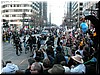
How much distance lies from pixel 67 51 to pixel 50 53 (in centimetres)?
197

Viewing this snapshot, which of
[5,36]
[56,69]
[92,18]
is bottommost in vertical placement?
[5,36]

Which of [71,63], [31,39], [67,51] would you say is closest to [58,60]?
[71,63]

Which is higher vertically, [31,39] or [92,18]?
[92,18]

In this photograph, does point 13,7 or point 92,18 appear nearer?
point 92,18

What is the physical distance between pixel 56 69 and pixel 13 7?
92.3m

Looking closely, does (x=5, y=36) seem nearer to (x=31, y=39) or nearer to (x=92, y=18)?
(x=31, y=39)

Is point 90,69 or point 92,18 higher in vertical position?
point 92,18

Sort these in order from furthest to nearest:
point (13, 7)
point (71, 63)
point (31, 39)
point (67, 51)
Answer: point (13, 7) → point (31, 39) → point (67, 51) → point (71, 63)

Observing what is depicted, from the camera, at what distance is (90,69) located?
6316 millimetres

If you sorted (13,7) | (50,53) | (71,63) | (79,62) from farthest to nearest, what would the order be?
1. (13,7)
2. (50,53)
3. (71,63)
4. (79,62)

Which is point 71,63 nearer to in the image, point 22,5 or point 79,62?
point 79,62

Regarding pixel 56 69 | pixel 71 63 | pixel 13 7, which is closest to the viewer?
pixel 56 69

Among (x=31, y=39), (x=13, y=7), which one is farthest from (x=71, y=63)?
(x=13, y=7)

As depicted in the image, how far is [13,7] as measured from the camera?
96188 mm
